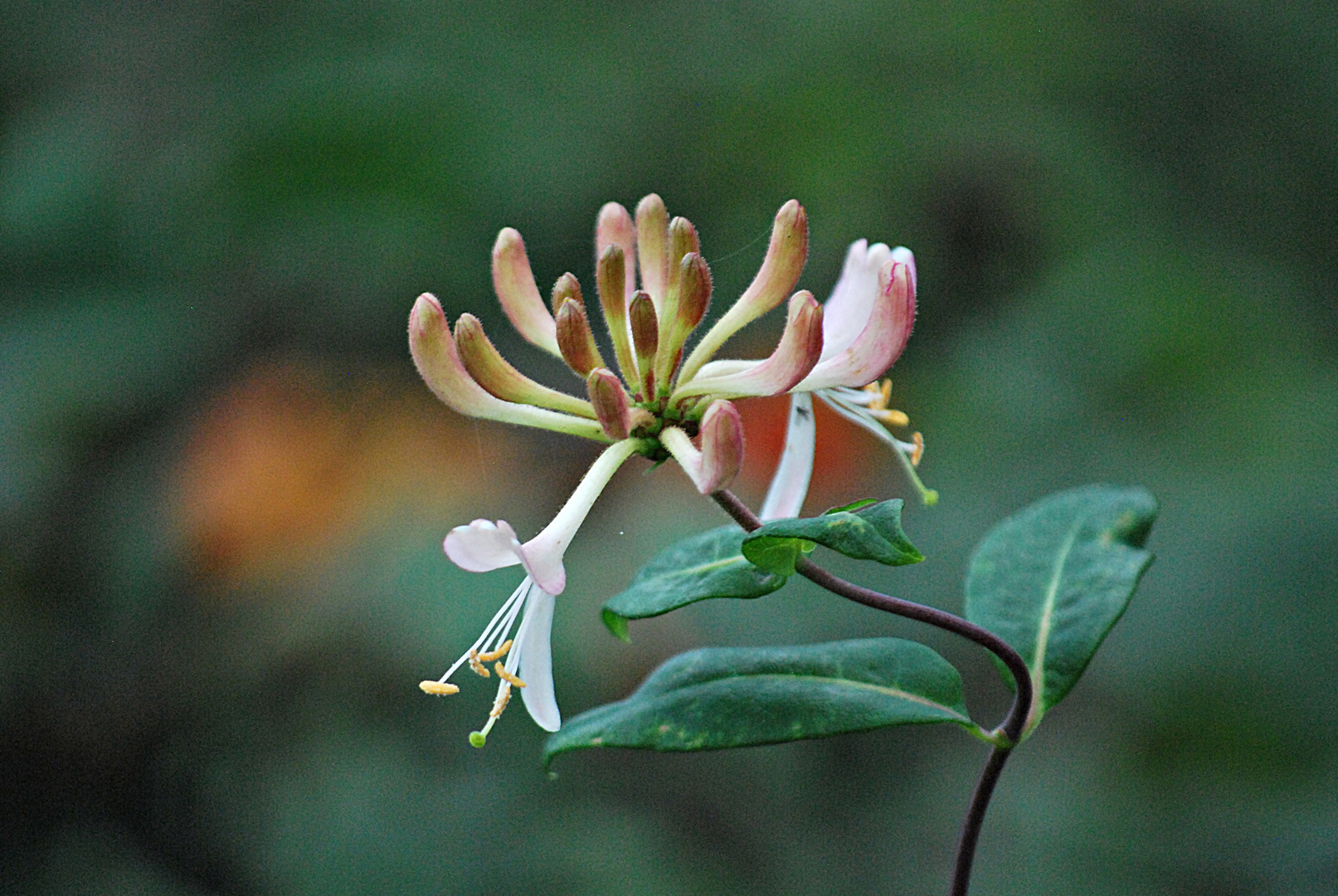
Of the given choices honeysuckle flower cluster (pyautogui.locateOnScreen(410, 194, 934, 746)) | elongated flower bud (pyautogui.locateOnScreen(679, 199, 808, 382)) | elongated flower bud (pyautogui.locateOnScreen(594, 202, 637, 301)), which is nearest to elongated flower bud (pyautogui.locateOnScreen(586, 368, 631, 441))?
honeysuckle flower cluster (pyautogui.locateOnScreen(410, 194, 934, 746))

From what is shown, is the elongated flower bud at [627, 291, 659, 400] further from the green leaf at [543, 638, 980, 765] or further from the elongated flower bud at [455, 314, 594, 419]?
the green leaf at [543, 638, 980, 765]

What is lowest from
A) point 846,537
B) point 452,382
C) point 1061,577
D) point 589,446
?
point 589,446

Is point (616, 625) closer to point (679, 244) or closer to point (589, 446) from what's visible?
point (679, 244)

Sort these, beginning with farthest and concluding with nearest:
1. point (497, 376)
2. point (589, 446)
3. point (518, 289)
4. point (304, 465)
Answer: point (589, 446)
point (304, 465)
point (518, 289)
point (497, 376)

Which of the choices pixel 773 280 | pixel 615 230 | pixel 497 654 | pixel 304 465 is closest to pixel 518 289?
pixel 615 230

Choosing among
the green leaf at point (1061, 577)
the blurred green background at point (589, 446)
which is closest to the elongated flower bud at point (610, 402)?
the green leaf at point (1061, 577)

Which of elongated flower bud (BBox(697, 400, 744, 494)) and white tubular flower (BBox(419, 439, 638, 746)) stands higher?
elongated flower bud (BBox(697, 400, 744, 494))

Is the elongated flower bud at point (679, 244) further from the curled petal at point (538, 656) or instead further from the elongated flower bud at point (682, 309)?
the curled petal at point (538, 656)

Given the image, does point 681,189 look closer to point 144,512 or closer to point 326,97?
point 326,97
